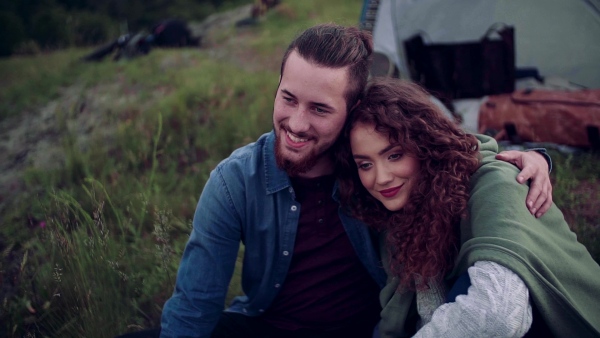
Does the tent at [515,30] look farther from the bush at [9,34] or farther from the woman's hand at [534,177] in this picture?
the bush at [9,34]

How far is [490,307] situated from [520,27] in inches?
170

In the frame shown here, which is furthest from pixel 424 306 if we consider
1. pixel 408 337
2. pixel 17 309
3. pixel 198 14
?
pixel 198 14

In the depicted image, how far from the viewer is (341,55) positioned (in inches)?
80.7

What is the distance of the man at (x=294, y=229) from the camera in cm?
204

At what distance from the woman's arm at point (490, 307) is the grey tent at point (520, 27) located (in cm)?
379

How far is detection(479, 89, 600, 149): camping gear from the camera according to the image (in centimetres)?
382

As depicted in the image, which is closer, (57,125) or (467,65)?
(467,65)

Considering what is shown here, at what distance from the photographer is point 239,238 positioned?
7.27 feet

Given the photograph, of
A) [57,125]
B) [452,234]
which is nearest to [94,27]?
[57,125]

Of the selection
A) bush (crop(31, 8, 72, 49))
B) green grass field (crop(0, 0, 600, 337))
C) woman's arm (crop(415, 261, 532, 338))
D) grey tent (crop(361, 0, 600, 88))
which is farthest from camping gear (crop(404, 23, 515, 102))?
bush (crop(31, 8, 72, 49))

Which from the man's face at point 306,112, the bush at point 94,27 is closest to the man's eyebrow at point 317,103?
the man's face at point 306,112

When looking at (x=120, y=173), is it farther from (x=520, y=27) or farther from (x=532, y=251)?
(x=520, y=27)

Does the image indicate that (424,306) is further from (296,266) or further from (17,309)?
(17,309)

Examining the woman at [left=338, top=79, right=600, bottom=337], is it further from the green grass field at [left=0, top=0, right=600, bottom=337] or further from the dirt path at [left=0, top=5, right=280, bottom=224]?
the dirt path at [left=0, top=5, right=280, bottom=224]
